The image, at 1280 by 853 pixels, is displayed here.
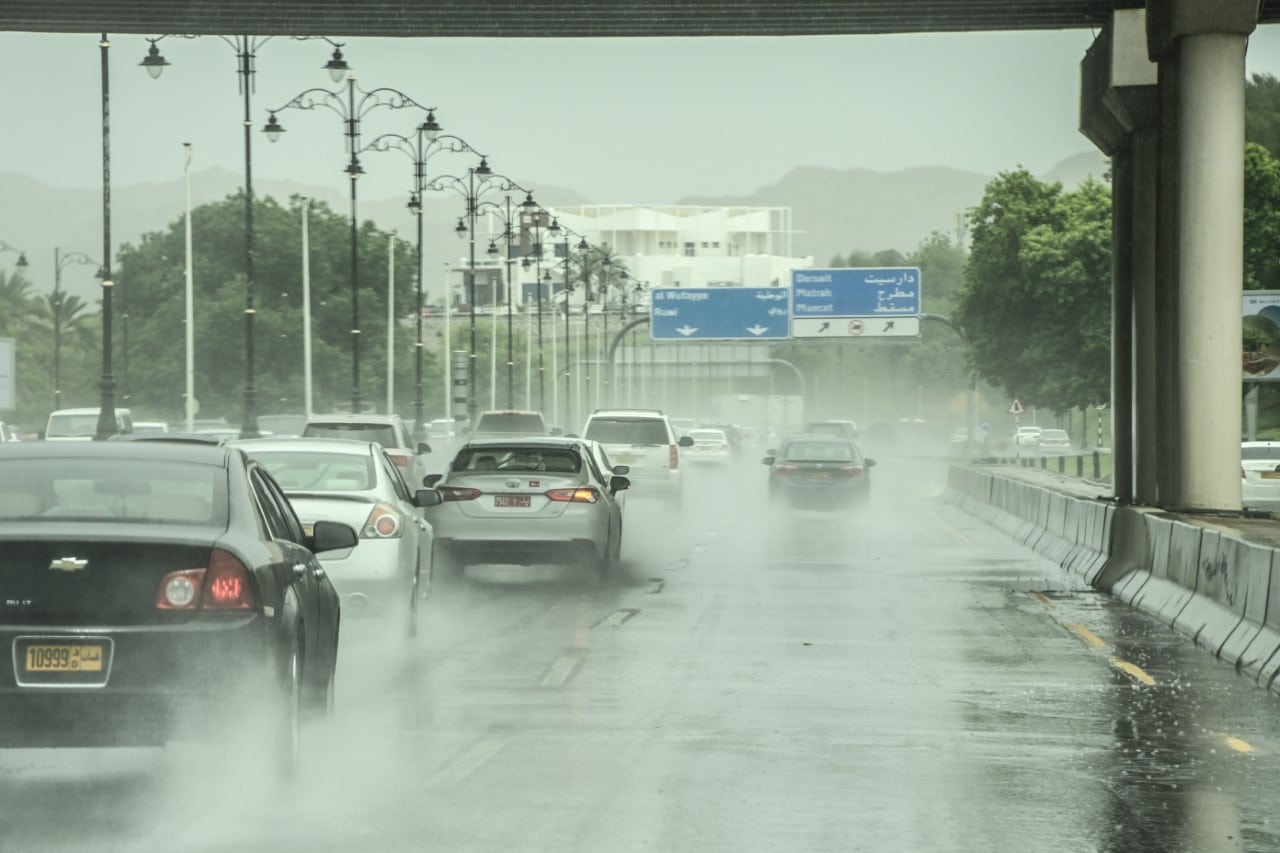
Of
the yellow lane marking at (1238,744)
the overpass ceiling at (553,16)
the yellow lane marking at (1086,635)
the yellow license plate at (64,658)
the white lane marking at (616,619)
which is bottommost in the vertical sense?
the yellow lane marking at (1086,635)

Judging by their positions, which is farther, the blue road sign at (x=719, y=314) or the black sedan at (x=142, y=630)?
the blue road sign at (x=719, y=314)

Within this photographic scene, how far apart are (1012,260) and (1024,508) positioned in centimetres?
3786

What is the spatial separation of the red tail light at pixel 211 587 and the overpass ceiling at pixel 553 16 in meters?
17.4

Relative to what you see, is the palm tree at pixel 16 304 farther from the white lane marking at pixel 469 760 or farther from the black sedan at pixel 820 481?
the white lane marking at pixel 469 760

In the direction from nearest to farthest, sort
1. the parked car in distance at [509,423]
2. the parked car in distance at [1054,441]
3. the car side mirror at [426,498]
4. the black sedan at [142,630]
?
the black sedan at [142,630] → the car side mirror at [426,498] → the parked car in distance at [509,423] → the parked car in distance at [1054,441]

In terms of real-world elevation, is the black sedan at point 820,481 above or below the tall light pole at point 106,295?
below

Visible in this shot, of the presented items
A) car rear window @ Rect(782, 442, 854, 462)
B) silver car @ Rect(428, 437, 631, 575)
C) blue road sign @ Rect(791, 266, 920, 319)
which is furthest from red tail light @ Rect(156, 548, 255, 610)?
blue road sign @ Rect(791, 266, 920, 319)

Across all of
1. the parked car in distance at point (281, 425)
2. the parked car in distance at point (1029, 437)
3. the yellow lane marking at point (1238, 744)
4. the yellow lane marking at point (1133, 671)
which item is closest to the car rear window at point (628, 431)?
the parked car in distance at point (281, 425)

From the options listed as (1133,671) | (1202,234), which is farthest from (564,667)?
(1202,234)

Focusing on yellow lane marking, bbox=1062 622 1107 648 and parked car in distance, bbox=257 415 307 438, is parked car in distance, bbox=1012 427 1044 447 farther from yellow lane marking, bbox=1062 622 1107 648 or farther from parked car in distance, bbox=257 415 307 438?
yellow lane marking, bbox=1062 622 1107 648

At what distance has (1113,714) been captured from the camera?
12.6 metres

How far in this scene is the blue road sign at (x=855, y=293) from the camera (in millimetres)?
76500

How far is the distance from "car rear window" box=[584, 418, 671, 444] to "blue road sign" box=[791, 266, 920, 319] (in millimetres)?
32446

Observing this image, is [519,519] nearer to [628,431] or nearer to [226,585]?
[226,585]
